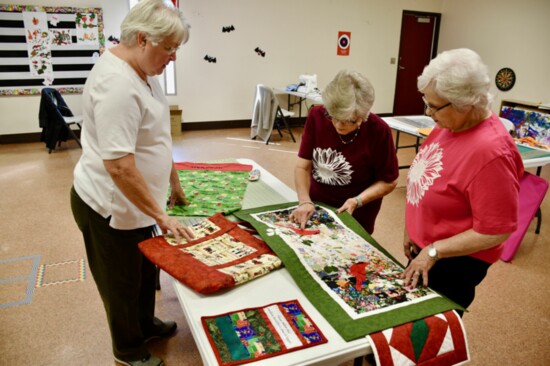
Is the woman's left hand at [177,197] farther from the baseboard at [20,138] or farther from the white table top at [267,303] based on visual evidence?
the baseboard at [20,138]

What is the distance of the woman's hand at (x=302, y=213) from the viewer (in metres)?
1.66

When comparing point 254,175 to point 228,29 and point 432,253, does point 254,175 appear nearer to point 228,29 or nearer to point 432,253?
point 432,253

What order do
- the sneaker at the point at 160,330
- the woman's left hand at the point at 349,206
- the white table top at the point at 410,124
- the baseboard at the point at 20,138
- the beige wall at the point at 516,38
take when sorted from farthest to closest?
1. the beige wall at the point at 516,38
2. the baseboard at the point at 20,138
3. the white table top at the point at 410,124
4. the sneaker at the point at 160,330
5. the woman's left hand at the point at 349,206

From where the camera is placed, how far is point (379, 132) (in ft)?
5.62

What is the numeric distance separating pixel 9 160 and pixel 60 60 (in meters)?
1.59

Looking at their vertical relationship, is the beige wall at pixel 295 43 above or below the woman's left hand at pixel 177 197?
above

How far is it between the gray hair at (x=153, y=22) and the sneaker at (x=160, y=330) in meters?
1.46

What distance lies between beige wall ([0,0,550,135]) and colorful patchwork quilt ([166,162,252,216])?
4507mm

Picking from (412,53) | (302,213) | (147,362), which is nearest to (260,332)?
(302,213)

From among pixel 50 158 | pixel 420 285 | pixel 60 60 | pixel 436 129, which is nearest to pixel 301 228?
pixel 420 285

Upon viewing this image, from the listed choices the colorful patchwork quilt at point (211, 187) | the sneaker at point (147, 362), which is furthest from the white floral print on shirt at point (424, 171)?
the sneaker at point (147, 362)

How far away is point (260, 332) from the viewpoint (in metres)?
1.11

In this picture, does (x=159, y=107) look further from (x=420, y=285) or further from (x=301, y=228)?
(x=420, y=285)

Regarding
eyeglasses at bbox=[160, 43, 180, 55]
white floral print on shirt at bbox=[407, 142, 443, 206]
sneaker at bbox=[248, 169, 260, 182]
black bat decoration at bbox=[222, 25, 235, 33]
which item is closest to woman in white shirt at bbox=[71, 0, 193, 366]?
eyeglasses at bbox=[160, 43, 180, 55]
